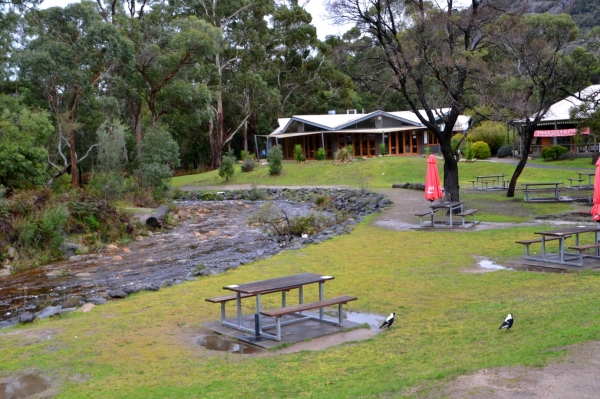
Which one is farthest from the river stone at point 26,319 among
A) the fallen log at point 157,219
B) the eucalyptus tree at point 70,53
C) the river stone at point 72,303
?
the eucalyptus tree at point 70,53

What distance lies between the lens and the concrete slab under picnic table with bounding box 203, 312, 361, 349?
834 cm

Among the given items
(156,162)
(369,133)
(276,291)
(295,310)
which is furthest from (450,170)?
(369,133)

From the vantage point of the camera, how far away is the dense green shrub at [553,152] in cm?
4138

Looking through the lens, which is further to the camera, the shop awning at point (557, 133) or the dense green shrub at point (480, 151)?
the dense green shrub at point (480, 151)

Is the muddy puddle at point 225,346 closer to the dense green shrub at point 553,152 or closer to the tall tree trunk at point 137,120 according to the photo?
the tall tree trunk at point 137,120

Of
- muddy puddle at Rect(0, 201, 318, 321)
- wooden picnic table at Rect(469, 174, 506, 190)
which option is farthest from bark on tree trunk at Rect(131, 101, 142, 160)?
wooden picnic table at Rect(469, 174, 506, 190)

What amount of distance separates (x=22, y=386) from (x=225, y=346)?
244 cm

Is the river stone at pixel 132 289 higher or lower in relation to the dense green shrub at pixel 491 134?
lower

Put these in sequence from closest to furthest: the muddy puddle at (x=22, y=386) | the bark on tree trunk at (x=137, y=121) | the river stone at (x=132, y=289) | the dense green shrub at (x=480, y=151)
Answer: the muddy puddle at (x=22, y=386)
the river stone at (x=132, y=289)
the bark on tree trunk at (x=137, y=121)
the dense green shrub at (x=480, y=151)

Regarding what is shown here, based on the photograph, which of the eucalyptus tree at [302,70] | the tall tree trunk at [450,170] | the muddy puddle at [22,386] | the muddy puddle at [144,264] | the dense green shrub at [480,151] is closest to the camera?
the muddy puddle at [22,386]

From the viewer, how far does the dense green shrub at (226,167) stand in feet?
145

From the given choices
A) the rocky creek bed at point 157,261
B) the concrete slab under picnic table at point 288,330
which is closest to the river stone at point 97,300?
the rocky creek bed at point 157,261

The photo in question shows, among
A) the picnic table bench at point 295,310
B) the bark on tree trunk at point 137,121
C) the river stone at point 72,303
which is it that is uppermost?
the bark on tree trunk at point 137,121

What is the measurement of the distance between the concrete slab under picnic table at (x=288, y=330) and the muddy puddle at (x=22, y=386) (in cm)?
251
